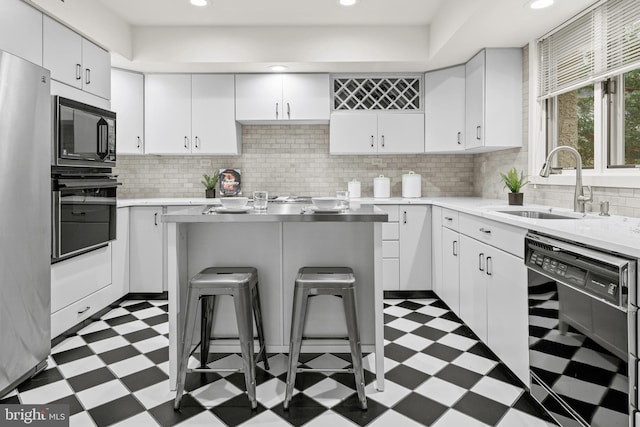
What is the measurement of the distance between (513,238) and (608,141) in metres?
1.05

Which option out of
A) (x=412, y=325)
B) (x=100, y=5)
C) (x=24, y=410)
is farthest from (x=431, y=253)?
(x=100, y=5)

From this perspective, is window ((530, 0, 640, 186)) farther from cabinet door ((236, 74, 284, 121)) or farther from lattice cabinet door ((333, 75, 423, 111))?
cabinet door ((236, 74, 284, 121))

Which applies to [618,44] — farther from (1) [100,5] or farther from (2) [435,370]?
(1) [100,5]

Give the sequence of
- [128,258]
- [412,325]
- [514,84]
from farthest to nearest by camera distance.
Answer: [128,258] < [514,84] < [412,325]

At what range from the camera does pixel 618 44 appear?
2479 millimetres

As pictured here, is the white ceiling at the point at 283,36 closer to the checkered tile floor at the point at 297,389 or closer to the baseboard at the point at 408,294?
the baseboard at the point at 408,294

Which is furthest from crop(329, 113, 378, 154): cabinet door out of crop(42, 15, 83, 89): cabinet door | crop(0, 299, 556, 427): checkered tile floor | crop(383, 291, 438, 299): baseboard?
crop(42, 15, 83, 89): cabinet door

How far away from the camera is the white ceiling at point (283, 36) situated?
3.49 m

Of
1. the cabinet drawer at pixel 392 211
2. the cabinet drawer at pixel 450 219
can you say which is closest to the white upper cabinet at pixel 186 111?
the cabinet drawer at pixel 392 211

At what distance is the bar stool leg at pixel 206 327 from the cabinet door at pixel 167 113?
2.32 m

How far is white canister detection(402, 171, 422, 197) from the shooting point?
14.4 ft

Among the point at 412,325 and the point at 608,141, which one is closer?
the point at 608,141

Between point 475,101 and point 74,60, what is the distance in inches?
129

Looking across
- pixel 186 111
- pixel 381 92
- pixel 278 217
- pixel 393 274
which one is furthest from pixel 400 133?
pixel 278 217
